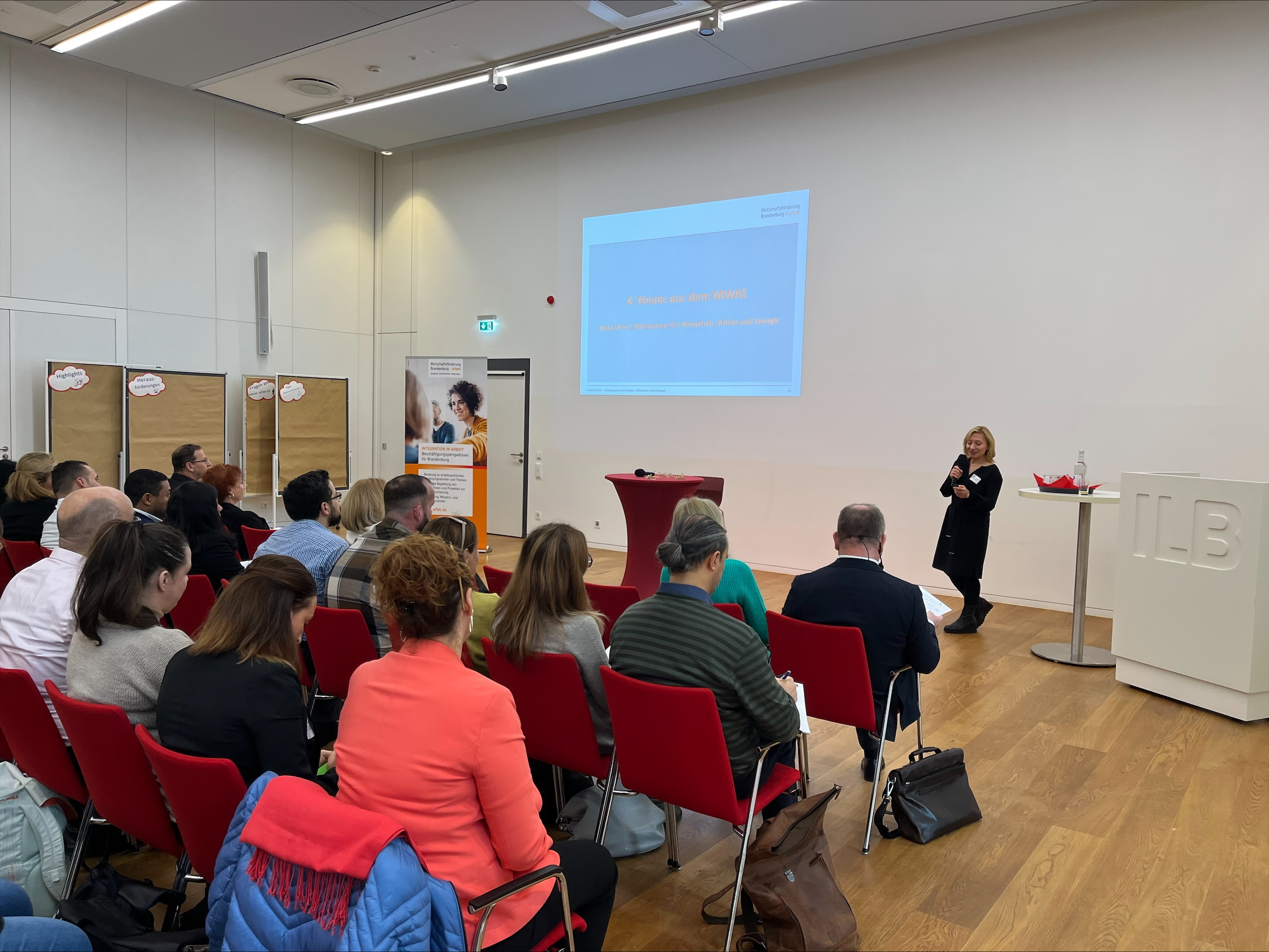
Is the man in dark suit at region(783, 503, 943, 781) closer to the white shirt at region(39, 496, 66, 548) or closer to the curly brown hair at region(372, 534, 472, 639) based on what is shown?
the curly brown hair at region(372, 534, 472, 639)

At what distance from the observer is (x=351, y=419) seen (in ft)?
36.1

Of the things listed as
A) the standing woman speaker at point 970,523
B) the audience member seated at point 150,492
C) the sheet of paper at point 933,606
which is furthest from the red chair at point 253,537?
the standing woman speaker at point 970,523

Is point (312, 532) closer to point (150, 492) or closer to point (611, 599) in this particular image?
point (611, 599)

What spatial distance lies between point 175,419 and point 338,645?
6.79m

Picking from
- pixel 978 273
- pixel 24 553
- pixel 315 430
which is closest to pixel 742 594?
pixel 24 553

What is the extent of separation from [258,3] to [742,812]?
6.84 metres

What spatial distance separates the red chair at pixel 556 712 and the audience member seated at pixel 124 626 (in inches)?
36.7

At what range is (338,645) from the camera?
3.33 meters

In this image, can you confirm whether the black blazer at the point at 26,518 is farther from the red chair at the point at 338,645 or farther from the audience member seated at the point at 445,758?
the audience member seated at the point at 445,758

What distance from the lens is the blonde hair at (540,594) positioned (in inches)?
105

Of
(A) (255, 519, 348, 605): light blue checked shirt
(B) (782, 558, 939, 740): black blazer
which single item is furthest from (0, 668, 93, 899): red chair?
(B) (782, 558, 939, 740): black blazer

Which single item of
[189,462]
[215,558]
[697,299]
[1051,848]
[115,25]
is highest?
[115,25]

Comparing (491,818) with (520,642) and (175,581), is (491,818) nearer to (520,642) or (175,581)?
(520,642)

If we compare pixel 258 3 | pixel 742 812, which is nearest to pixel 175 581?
pixel 742 812
